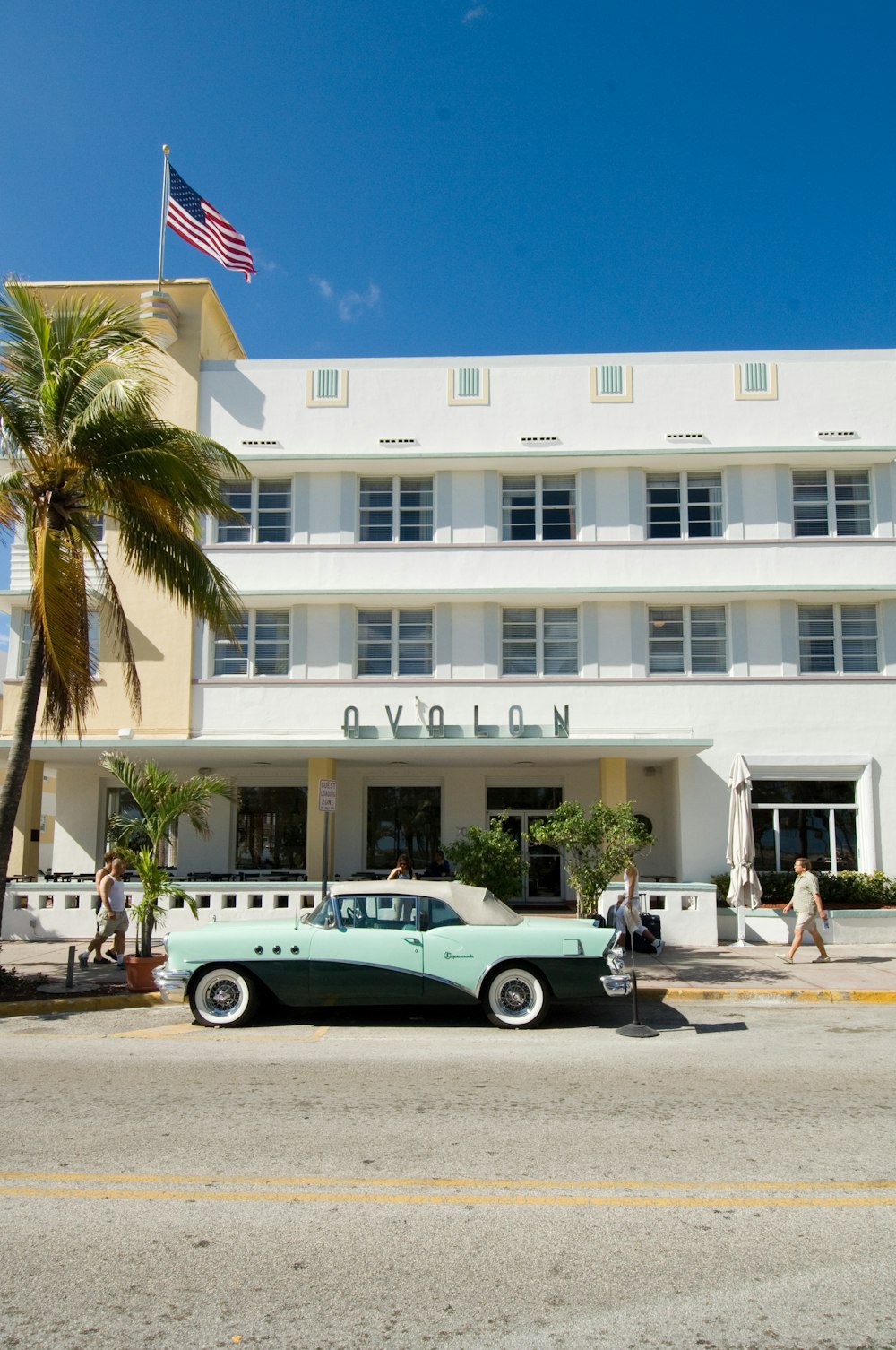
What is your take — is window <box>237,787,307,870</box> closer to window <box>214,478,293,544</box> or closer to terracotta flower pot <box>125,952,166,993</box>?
window <box>214,478,293,544</box>

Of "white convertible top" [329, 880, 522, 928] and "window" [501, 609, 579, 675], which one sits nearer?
"white convertible top" [329, 880, 522, 928]

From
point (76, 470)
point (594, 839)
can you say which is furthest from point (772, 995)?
point (76, 470)

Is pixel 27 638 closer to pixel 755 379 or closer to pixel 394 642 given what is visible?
pixel 394 642

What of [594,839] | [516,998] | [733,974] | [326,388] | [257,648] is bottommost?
[733,974]

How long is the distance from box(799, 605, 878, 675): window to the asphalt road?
12.2 m

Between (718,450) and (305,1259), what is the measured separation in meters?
18.5

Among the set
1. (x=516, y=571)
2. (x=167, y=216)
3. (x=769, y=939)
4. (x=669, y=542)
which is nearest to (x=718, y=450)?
(x=669, y=542)

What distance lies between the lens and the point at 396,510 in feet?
71.2

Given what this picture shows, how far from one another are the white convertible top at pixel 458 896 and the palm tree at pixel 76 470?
176 inches

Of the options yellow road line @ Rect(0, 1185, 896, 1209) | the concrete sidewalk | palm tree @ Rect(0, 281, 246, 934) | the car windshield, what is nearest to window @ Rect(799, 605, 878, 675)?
the concrete sidewalk

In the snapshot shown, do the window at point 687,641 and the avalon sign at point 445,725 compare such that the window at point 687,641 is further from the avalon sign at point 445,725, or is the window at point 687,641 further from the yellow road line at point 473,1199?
the yellow road line at point 473,1199

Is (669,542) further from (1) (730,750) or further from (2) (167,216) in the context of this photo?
(2) (167,216)

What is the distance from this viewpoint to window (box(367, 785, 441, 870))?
22.0m

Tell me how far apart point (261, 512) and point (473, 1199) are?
17.9 m
